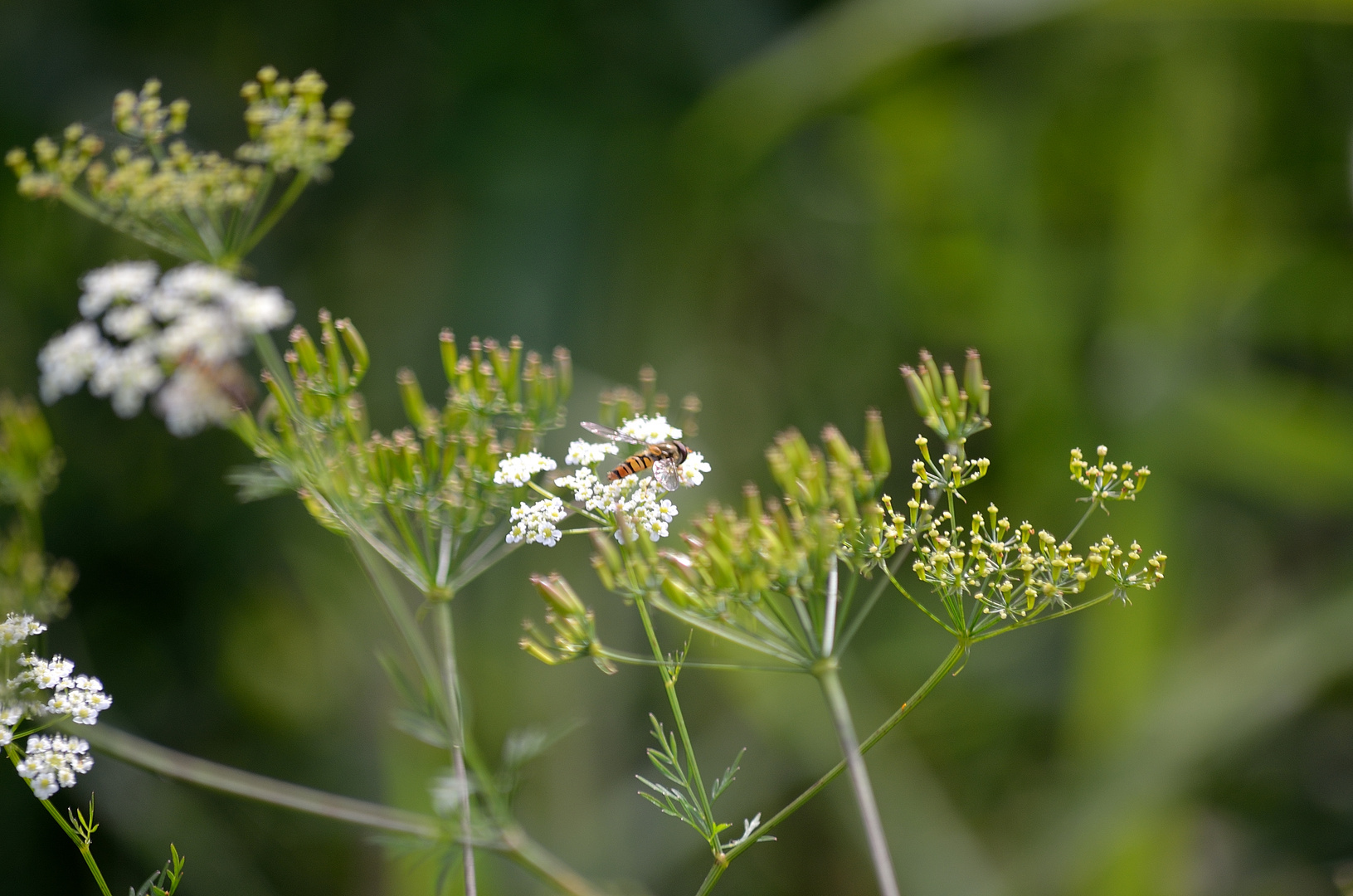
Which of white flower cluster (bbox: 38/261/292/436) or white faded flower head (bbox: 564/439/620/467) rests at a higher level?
white flower cluster (bbox: 38/261/292/436)

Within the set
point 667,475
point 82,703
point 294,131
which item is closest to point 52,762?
point 82,703

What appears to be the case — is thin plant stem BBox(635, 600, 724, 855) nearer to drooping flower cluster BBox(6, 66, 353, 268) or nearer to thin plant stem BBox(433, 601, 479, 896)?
thin plant stem BBox(433, 601, 479, 896)

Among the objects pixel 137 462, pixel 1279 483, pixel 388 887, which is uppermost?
pixel 1279 483

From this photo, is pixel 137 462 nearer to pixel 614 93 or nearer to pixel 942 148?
pixel 614 93

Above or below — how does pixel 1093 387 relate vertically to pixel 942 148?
below

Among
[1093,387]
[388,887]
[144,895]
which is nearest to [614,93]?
[1093,387]

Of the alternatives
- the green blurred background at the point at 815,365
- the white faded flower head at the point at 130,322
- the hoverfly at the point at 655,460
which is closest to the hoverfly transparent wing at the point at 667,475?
the hoverfly at the point at 655,460

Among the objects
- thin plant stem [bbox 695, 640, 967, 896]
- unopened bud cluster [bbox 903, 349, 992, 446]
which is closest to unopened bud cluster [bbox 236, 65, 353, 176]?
unopened bud cluster [bbox 903, 349, 992, 446]
